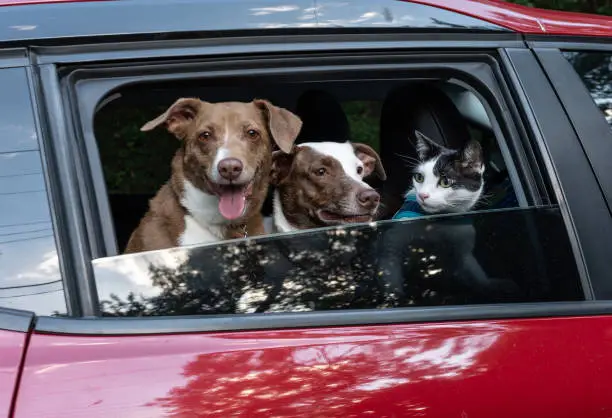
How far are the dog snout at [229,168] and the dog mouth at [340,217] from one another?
1.68ft

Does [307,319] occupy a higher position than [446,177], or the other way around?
[446,177]

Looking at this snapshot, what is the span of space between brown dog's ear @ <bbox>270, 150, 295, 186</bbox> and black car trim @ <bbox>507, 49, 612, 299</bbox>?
1.24m

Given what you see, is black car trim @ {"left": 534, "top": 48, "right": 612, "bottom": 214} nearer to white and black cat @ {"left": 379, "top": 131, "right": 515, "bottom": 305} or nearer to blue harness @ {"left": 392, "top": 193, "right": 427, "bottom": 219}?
white and black cat @ {"left": 379, "top": 131, "right": 515, "bottom": 305}

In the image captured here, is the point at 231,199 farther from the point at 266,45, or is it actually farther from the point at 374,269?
the point at 374,269

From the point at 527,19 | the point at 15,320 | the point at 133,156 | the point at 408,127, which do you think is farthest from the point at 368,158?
the point at 133,156

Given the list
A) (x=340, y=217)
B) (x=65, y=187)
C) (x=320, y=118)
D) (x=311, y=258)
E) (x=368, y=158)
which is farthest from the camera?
(x=320, y=118)

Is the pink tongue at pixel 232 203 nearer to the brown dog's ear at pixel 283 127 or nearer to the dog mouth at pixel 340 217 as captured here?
the brown dog's ear at pixel 283 127

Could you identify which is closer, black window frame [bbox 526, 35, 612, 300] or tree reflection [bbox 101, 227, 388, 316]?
tree reflection [bbox 101, 227, 388, 316]

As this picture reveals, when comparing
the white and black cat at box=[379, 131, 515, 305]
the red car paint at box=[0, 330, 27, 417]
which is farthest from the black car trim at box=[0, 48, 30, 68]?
the white and black cat at box=[379, 131, 515, 305]

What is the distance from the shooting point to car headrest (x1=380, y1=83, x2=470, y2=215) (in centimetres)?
325

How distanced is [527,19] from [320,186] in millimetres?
1120

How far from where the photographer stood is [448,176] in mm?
3340

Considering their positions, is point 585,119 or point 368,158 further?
point 368,158

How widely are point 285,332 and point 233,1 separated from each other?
0.92 m
